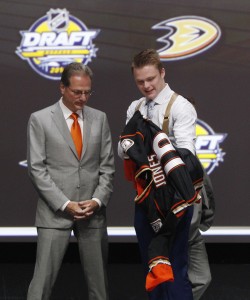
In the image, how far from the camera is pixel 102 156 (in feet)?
12.6

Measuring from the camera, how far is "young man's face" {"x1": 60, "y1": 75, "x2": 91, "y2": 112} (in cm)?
370

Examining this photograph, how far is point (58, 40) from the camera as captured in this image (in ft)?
16.8

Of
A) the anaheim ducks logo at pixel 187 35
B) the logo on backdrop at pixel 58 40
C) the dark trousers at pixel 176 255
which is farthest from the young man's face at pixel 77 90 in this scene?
the anaheim ducks logo at pixel 187 35

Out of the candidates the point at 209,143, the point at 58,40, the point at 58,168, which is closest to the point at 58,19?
the point at 58,40

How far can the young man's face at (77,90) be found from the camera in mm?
3699

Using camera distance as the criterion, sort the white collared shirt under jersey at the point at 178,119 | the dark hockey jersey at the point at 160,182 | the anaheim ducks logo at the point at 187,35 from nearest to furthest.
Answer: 1. the dark hockey jersey at the point at 160,182
2. the white collared shirt under jersey at the point at 178,119
3. the anaheim ducks logo at the point at 187,35

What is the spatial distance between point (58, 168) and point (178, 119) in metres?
0.81

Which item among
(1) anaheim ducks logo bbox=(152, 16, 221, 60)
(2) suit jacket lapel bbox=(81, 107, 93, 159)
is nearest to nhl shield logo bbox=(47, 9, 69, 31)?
(1) anaheim ducks logo bbox=(152, 16, 221, 60)

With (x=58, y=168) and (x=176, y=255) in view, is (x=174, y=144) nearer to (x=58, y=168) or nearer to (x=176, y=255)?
(x=176, y=255)

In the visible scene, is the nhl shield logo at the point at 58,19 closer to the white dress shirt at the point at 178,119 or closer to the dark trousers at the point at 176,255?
the white dress shirt at the point at 178,119

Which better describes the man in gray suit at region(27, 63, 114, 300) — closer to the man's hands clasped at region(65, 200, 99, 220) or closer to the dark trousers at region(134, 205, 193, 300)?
the man's hands clasped at region(65, 200, 99, 220)

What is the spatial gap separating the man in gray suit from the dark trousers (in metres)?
0.56

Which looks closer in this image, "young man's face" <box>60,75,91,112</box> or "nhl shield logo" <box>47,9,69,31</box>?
"young man's face" <box>60,75,91,112</box>

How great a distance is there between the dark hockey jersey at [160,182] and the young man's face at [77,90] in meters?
0.56
